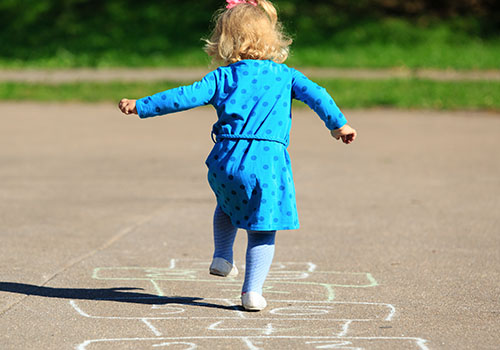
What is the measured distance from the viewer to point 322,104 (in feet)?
12.9

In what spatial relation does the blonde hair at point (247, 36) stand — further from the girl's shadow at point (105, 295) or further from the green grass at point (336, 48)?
the green grass at point (336, 48)

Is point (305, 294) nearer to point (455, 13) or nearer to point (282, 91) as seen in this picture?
point (282, 91)

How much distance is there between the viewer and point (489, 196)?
731cm

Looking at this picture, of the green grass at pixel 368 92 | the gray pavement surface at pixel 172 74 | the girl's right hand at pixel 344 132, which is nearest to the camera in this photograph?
the girl's right hand at pixel 344 132

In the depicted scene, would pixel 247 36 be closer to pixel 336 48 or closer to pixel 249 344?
pixel 249 344

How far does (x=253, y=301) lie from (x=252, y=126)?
77cm

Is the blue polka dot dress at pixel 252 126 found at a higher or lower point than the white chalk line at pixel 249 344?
higher

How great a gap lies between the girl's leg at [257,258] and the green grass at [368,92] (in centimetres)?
987

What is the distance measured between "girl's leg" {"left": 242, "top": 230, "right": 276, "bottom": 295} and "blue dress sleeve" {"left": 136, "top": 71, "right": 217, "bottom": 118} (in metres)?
0.63

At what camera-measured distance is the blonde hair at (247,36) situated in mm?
3953

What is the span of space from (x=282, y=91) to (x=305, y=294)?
3.35ft

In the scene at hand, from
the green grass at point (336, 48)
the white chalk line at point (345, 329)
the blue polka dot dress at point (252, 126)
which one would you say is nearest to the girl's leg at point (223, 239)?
the blue polka dot dress at point (252, 126)

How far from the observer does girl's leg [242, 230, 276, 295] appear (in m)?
3.96

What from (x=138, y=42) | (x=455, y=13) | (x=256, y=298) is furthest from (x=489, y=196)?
(x=455, y=13)
